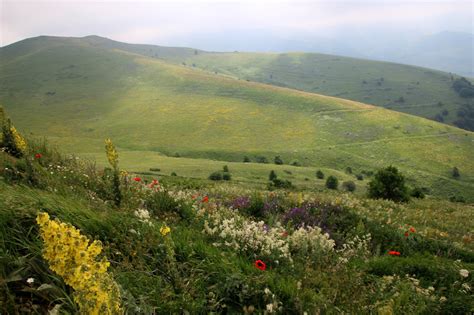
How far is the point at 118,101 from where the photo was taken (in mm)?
113688

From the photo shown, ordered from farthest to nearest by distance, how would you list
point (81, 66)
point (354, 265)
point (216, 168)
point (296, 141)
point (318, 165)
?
point (81, 66)
point (296, 141)
point (318, 165)
point (216, 168)
point (354, 265)

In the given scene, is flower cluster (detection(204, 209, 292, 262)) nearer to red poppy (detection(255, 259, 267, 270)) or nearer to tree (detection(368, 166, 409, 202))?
red poppy (detection(255, 259, 267, 270))

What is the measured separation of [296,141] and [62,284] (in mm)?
84823

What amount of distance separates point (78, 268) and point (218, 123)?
92160mm

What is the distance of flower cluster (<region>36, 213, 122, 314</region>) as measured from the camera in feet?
8.43

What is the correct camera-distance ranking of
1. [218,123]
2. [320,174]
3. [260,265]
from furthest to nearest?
[218,123]
[320,174]
[260,265]

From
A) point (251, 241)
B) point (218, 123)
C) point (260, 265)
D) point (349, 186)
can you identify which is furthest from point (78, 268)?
point (218, 123)

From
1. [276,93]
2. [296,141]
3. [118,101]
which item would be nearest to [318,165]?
[296,141]

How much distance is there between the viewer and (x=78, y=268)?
8.31ft

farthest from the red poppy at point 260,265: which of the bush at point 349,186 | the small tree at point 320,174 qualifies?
the small tree at point 320,174

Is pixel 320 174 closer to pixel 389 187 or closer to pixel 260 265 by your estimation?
pixel 389 187

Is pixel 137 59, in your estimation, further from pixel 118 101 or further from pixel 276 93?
pixel 276 93

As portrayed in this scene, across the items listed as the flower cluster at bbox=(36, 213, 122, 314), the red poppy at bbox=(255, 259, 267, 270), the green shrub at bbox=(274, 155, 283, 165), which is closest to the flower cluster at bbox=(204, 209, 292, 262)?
the red poppy at bbox=(255, 259, 267, 270)

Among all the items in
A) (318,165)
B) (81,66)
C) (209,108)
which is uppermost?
(81,66)
